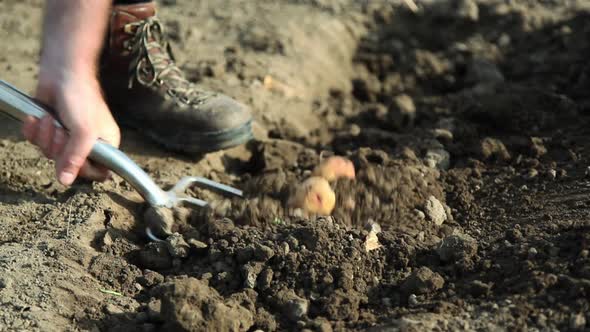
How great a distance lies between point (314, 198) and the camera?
8.05ft

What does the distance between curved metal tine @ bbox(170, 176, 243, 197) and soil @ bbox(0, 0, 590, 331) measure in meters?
0.04

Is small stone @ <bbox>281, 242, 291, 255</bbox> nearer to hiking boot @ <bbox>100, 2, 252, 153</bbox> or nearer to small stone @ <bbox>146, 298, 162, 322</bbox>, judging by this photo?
small stone @ <bbox>146, 298, 162, 322</bbox>

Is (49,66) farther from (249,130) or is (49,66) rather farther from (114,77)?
(249,130)

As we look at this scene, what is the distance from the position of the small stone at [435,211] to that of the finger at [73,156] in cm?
109

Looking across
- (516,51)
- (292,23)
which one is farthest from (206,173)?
(516,51)

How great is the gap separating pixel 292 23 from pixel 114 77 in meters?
1.37

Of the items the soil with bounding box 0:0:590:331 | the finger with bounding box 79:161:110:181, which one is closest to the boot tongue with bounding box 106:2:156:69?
the soil with bounding box 0:0:590:331

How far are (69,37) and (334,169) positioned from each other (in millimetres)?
976

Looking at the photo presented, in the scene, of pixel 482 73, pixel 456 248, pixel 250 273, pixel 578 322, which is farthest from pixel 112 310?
pixel 482 73

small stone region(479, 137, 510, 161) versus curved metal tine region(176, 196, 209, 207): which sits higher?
small stone region(479, 137, 510, 161)

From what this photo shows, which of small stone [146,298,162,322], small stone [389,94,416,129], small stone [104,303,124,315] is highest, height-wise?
small stone [146,298,162,322]

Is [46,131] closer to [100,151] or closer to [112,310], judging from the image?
[100,151]

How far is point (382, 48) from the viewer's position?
4051 millimetres

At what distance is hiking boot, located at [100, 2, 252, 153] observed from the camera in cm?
281
